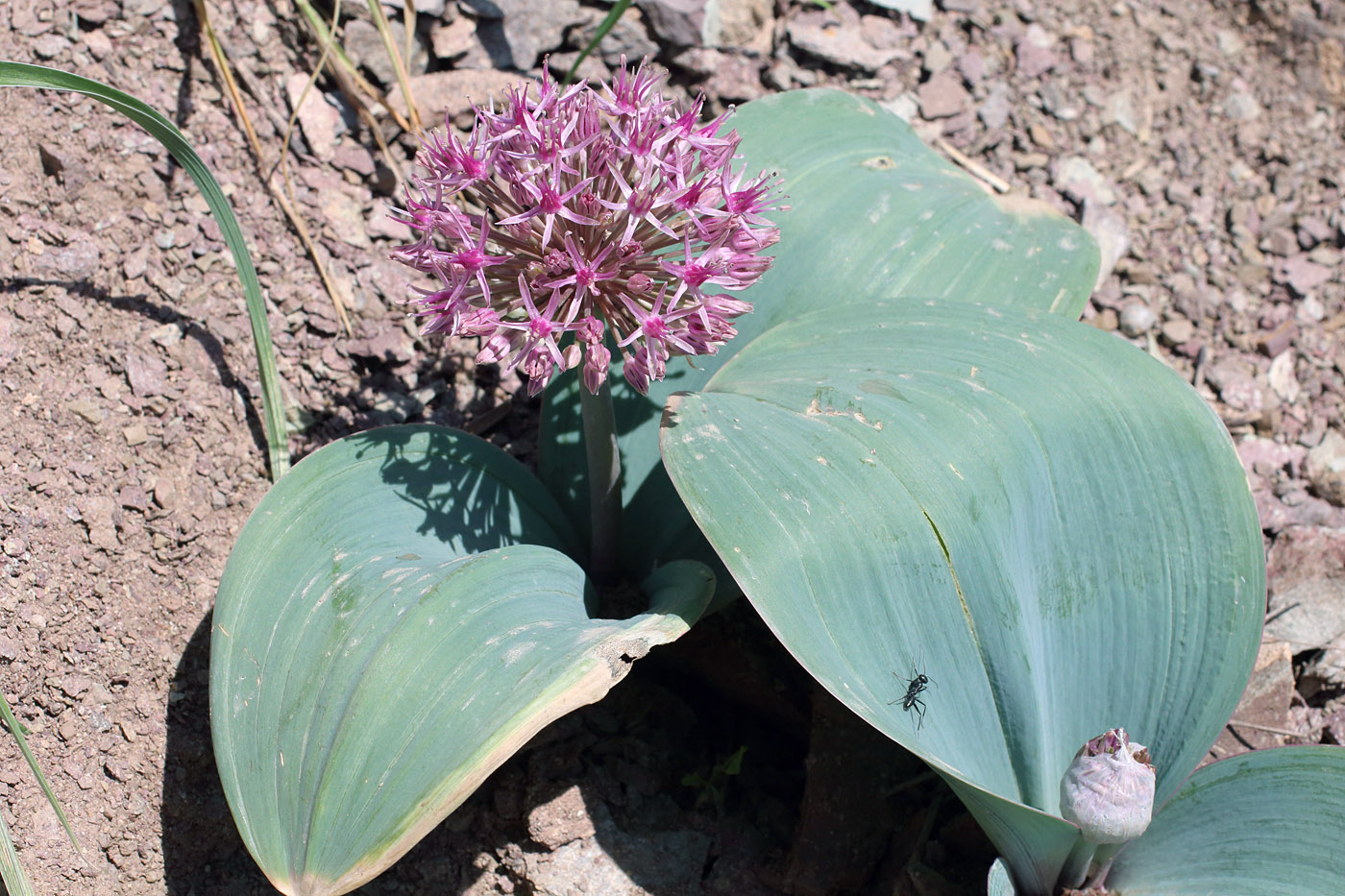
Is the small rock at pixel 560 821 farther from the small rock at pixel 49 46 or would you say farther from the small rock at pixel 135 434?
the small rock at pixel 49 46

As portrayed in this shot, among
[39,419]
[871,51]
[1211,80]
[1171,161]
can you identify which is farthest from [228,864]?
[1211,80]

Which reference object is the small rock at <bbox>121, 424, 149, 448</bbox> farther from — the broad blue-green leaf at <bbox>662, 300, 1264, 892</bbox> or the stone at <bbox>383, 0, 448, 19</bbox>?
the stone at <bbox>383, 0, 448, 19</bbox>

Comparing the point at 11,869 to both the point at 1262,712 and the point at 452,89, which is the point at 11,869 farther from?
the point at 1262,712

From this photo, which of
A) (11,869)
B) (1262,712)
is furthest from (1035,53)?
(11,869)

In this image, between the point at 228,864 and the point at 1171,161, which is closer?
the point at 228,864

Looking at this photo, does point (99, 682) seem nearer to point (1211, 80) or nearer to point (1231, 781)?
point (1231, 781)

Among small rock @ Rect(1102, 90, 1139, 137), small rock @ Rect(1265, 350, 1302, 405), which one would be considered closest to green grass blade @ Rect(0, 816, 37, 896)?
small rock @ Rect(1265, 350, 1302, 405)
